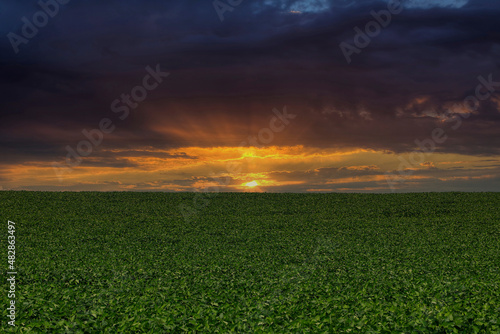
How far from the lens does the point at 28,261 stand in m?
27.9

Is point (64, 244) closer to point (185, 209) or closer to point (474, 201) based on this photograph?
point (185, 209)

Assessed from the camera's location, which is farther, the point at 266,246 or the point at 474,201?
the point at 474,201

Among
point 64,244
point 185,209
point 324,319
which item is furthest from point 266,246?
point 185,209

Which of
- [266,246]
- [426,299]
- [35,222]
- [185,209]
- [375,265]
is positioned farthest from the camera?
[185,209]

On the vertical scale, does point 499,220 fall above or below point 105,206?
below

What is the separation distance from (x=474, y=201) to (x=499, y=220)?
1659 cm

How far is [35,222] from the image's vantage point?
48562 millimetres

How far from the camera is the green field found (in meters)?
14.5

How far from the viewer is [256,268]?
26.0 metres

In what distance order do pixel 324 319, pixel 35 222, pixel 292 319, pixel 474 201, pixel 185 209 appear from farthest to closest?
pixel 474 201
pixel 185 209
pixel 35 222
pixel 292 319
pixel 324 319

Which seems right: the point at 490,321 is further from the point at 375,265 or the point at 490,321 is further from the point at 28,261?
the point at 28,261

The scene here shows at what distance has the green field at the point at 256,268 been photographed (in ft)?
47.4

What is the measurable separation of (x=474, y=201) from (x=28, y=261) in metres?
66.0

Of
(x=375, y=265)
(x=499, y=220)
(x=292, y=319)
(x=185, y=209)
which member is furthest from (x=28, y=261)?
(x=499, y=220)
